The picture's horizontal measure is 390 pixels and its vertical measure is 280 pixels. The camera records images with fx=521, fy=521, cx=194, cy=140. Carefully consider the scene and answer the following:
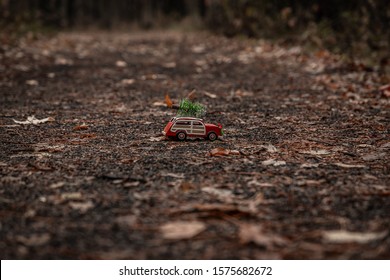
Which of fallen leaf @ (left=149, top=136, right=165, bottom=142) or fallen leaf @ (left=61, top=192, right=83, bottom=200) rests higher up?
fallen leaf @ (left=61, top=192, right=83, bottom=200)

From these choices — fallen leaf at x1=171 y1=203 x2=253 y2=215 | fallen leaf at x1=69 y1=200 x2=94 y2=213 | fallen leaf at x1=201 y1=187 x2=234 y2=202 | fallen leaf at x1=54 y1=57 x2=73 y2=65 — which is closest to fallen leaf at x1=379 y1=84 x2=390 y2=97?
fallen leaf at x1=201 y1=187 x2=234 y2=202

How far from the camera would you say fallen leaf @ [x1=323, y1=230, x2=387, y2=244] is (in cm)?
186

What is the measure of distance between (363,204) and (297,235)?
45 cm

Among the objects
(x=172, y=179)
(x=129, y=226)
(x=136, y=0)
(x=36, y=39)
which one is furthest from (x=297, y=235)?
(x=136, y=0)

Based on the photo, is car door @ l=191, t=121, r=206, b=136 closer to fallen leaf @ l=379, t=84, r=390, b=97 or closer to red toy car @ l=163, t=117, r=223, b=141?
red toy car @ l=163, t=117, r=223, b=141

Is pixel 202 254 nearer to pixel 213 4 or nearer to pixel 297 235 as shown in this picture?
pixel 297 235

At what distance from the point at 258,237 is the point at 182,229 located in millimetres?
292

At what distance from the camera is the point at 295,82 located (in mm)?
6402

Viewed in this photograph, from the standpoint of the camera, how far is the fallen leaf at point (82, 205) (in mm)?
2180

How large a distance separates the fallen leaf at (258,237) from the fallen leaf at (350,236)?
Result: 174 mm

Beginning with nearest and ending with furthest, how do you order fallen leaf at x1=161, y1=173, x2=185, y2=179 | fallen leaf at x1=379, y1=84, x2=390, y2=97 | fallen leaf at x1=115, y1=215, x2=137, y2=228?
fallen leaf at x1=115, y1=215, x2=137, y2=228, fallen leaf at x1=161, y1=173, x2=185, y2=179, fallen leaf at x1=379, y1=84, x2=390, y2=97

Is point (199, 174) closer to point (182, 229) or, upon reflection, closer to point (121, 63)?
point (182, 229)

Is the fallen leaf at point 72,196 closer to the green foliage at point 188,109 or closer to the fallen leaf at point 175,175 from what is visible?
the fallen leaf at point 175,175

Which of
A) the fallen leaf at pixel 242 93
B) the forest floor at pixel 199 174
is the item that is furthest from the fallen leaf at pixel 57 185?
the fallen leaf at pixel 242 93
